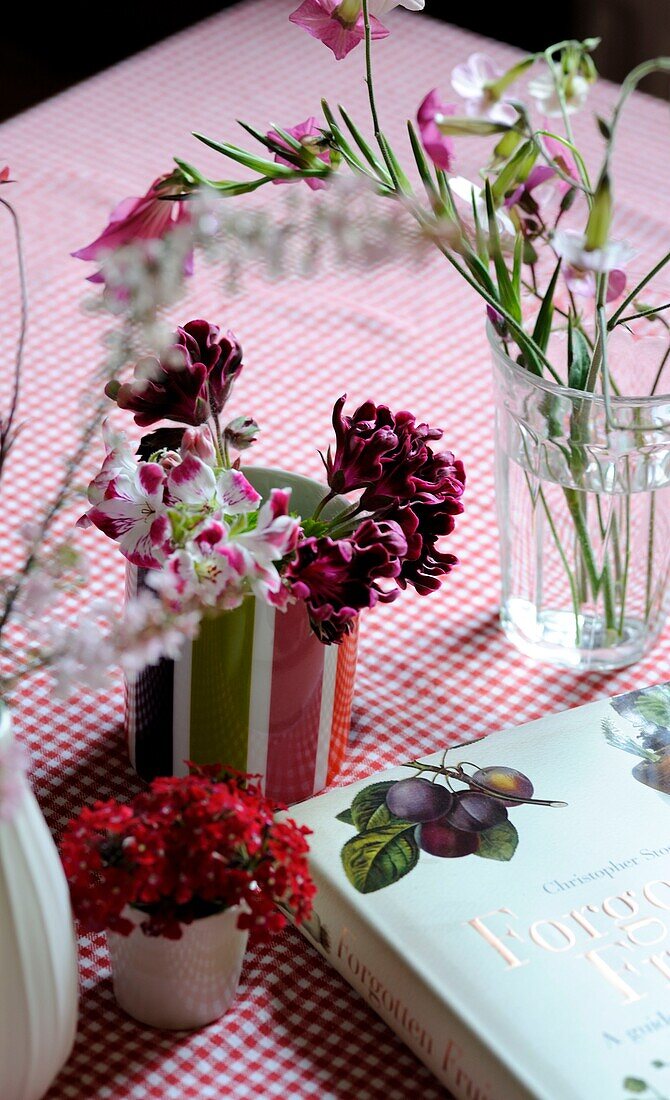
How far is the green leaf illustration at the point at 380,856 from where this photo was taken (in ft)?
1.95

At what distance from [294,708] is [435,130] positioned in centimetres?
26

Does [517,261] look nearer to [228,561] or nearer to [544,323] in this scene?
[544,323]

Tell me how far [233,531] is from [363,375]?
0.53 metres

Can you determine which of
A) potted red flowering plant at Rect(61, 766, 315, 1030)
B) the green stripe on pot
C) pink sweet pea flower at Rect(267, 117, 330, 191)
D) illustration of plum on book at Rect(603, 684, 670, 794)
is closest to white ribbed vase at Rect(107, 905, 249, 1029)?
potted red flowering plant at Rect(61, 766, 315, 1030)

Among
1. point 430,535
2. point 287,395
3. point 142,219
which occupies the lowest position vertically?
point 287,395

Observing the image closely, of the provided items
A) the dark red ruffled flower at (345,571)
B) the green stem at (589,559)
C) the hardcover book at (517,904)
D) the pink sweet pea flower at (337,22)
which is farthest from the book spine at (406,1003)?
the pink sweet pea flower at (337,22)

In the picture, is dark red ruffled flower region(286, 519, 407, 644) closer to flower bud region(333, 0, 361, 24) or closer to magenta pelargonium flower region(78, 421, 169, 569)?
magenta pelargonium flower region(78, 421, 169, 569)

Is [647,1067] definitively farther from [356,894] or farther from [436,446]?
[436,446]

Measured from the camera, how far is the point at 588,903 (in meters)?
0.59

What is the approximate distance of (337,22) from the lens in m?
0.64

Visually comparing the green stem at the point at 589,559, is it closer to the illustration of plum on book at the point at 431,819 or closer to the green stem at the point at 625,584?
the green stem at the point at 625,584

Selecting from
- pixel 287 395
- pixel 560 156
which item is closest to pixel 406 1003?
pixel 560 156

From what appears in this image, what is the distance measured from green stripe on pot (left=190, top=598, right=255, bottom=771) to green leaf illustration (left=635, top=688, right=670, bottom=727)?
0.20 meters

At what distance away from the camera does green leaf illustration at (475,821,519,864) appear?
61cm
